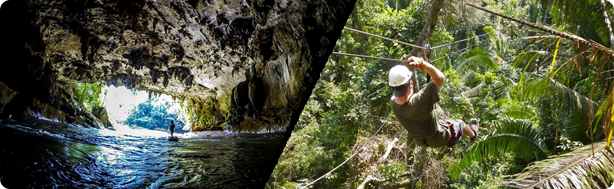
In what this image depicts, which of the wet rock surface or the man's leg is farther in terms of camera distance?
the man's leg

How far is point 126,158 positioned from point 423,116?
265 centimetres

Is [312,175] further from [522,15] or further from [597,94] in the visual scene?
[522,15]

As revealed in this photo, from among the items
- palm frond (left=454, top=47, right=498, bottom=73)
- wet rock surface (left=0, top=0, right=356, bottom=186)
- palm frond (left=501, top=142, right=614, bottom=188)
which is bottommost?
palm frond (left=501, top=142, right=614, bottom=188)

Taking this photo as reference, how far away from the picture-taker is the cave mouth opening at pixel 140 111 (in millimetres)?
902

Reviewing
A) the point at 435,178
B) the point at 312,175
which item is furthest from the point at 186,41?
the point at 312,175

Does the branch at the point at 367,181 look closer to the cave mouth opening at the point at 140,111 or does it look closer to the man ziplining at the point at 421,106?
the man ziplining at the point at 421,106

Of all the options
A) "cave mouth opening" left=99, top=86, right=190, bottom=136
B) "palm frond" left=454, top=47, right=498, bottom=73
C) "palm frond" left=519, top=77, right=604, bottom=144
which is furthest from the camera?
"palm frond" left=454, top=47, right=498, bottom=73

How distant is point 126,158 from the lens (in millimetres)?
817

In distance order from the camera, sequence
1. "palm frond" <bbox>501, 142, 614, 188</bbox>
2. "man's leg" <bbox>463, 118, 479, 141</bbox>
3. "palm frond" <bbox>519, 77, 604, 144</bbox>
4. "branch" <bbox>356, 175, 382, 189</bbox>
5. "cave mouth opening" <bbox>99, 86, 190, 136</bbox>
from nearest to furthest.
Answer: "cave mouth opening" <bbox>99, 86, 190, 136</bbox>
"palm frond" <bbox>501, 142, 614, 188</bbox>
"man's leg" <bbox>463, 118, 479, 141</bbox>
"palm frond" <bbox>519, 77, 604, 144</bbox>
"branch" <bbox>356, 175, 382, 189</bbox>

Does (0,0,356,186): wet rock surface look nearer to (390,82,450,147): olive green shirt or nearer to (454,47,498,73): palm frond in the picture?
(390,82,450,147): olive green shirt

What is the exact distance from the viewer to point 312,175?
970 cm

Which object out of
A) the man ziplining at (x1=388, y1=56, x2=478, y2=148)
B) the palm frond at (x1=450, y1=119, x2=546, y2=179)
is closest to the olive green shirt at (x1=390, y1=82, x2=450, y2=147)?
the man ziplining at (x1=388, y1=56, x2=478, y2=148)

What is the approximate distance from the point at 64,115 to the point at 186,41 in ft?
1.03

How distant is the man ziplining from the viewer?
2842 mm
